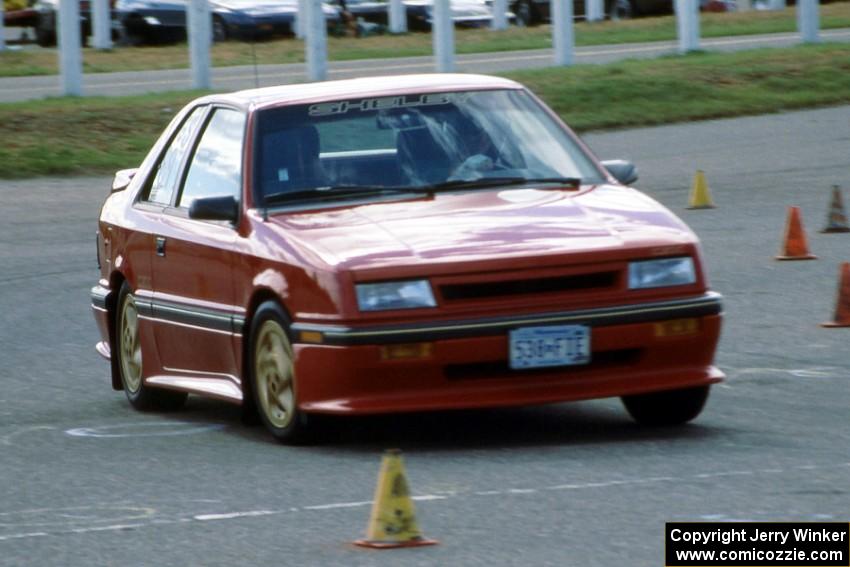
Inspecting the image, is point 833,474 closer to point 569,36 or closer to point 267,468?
point 267,468

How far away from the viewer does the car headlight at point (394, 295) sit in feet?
25.2

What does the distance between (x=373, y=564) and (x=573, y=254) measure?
7.53 feet

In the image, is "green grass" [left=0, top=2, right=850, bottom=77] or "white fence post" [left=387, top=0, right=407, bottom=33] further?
"white fence post" [left=387, top=0, right=407, bottom=33]

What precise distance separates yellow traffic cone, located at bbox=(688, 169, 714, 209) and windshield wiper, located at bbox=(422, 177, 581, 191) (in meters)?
9.45

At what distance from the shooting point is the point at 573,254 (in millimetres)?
7832

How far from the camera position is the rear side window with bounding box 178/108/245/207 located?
906 cm

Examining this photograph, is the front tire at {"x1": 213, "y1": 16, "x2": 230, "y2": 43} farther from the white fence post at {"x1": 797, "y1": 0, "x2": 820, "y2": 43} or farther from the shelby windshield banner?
the shelby windshield banner

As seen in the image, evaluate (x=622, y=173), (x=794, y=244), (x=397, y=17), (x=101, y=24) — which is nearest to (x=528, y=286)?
(x=622, y=173)

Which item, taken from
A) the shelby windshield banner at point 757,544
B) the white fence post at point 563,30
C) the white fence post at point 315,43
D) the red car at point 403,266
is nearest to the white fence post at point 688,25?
the white fence post at point 563,30

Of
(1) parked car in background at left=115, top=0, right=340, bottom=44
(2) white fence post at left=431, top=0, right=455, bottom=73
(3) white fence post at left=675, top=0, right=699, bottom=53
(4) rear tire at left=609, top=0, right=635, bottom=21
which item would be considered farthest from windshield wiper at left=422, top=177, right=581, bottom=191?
(4) rear tire at left=609, top=0, right=635, bottom=21

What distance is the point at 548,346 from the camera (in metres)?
7.78

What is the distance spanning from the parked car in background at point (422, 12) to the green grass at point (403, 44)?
225 centimetres

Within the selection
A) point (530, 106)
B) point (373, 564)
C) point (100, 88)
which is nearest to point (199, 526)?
point (373, 564)

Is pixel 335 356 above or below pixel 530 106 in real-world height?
below
